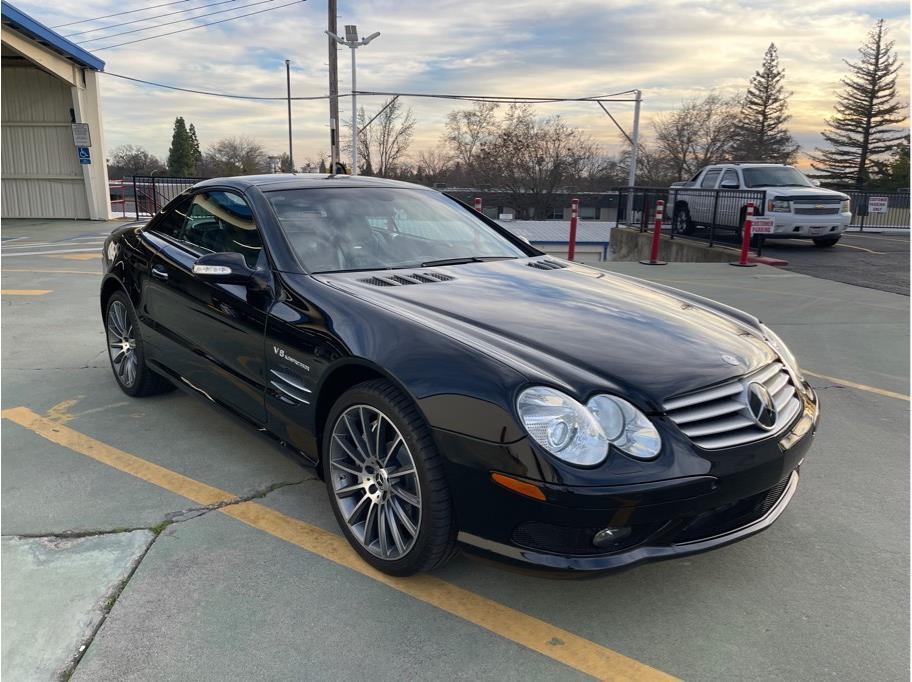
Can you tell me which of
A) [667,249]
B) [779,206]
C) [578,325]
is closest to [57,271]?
[578,325]

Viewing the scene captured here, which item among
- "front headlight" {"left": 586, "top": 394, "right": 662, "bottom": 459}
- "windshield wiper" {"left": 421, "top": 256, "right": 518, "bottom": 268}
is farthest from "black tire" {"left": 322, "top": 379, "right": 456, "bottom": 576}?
"windshield wiper" {"left": 421, "top": 256, "right": 518, "bottom": 268}

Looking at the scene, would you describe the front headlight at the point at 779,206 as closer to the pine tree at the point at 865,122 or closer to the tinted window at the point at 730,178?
the tinted window at the point at 730,178

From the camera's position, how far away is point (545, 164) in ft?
138

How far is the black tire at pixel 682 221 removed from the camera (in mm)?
16734

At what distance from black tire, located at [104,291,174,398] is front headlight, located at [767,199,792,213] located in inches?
514

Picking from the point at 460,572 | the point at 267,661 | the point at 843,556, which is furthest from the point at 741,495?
the point at 267,661

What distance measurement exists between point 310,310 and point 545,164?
4107 cm

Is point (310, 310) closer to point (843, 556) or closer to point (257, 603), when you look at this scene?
point (257, 603)

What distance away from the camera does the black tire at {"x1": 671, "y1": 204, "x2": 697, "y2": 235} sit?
16.7 metres

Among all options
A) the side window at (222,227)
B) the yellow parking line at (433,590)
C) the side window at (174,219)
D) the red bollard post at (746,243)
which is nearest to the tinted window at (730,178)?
the red bollard post at (746,243)

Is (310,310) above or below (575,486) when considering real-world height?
above

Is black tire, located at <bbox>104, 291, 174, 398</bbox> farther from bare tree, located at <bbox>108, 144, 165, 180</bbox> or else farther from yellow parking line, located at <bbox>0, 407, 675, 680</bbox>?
bare tree, located at <bbox>108, 144, 165, 180</bbox>

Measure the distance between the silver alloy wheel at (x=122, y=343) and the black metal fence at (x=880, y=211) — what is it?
849 inches

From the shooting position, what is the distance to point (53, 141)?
20.1 meters
